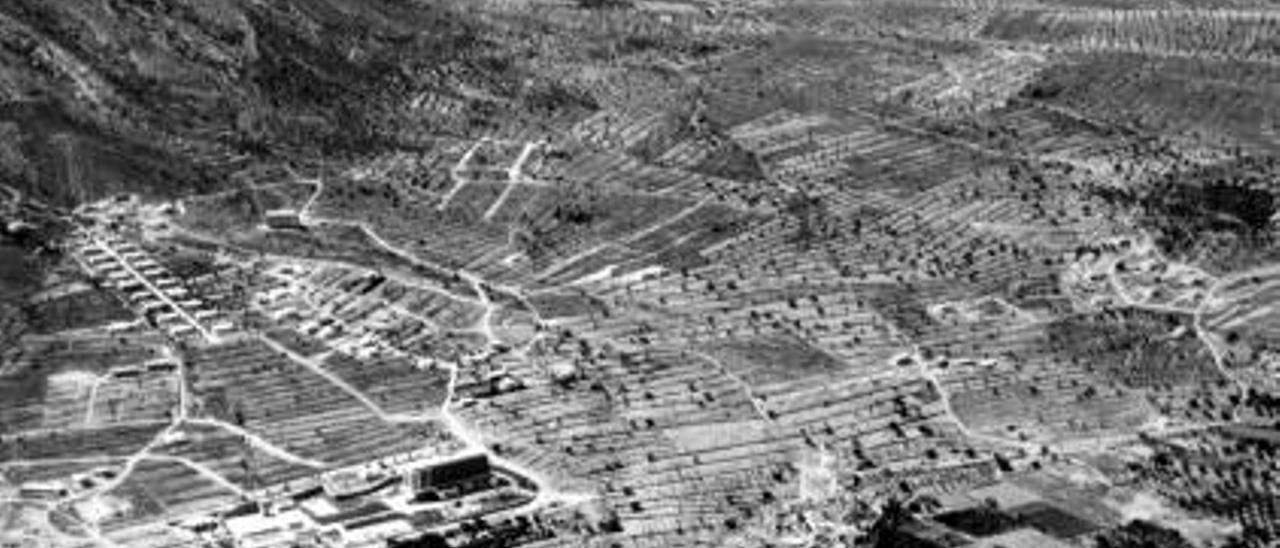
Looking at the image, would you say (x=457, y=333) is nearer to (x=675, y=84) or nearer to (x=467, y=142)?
(x=467, y=142)

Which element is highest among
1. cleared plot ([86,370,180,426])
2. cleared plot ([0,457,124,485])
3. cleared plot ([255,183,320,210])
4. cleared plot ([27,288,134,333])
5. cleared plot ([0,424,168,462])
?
cleared plot ([255,183,320,210])

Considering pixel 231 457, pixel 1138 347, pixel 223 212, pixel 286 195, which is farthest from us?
pixel 286 195

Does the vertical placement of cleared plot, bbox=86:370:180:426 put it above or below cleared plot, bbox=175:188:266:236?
below

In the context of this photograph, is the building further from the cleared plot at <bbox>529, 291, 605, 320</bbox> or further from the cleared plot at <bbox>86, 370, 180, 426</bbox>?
the cleared plot at <bbox>529, 291, 605, 320</bbox>

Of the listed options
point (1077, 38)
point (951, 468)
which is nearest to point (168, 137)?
point (951, 468)

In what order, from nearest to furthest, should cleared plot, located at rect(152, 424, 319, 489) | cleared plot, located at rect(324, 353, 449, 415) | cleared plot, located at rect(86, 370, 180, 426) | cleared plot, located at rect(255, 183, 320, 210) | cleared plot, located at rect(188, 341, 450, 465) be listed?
cleared plot, located at rect(152, 424, 319, 489)
cleared plot, located at rect(188, 341, 450, 465)
cleared plot, located at rect(86, 370, 180, 426)
cleared plot, located at rect(324, 353, 449, 415)
cleared plot, located at rect(255, 183, 320, 210)

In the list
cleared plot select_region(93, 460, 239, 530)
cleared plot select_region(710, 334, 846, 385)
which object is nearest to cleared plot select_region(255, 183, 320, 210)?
cleared plot select_region(710, 334, 846, 385)

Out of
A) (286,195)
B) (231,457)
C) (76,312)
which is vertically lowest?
(231,457)

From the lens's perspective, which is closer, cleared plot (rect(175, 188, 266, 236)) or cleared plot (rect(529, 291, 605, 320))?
cleared plot (rect(529, 291, 605, 320))

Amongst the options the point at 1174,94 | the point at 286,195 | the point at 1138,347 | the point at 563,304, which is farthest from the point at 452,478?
the point at 1174,94

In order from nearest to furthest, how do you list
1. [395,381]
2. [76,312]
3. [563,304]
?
[395,381] → [76,312] → [563,304]

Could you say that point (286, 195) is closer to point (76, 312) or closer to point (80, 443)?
point (76, 312)
